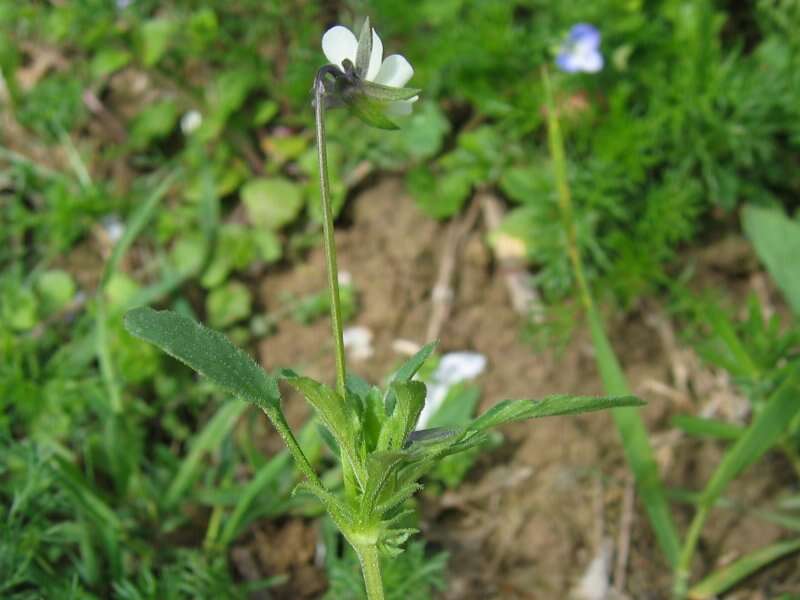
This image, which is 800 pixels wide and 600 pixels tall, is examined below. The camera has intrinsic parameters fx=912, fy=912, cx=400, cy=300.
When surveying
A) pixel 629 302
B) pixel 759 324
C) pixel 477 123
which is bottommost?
pixel 759 324

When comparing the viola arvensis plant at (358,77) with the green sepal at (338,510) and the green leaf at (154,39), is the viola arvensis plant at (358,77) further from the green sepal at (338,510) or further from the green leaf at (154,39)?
the green leaf at (154,39)

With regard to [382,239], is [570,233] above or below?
below

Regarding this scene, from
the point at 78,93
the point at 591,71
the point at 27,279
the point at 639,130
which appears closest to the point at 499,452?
the point at 639,130

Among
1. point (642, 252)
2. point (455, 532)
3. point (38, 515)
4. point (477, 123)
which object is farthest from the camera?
point (477, 123)

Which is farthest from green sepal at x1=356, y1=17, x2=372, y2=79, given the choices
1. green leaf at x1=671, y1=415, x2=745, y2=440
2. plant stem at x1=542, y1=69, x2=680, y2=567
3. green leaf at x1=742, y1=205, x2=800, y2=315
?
green leaf at x1=742, y1=205, x2=800, y2=315

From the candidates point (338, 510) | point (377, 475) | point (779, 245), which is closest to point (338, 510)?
point (338, 510)

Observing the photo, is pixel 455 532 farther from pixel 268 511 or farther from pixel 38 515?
pixel 38 515

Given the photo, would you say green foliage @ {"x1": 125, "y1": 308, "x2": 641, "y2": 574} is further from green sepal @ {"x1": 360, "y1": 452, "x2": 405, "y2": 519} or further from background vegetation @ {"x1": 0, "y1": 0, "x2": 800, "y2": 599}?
background vegetation @ {"x1": 0, "y1": 0, "x2": 800, "y2": 599}
